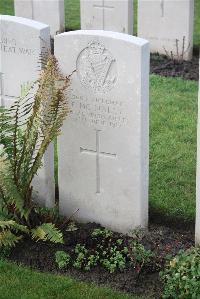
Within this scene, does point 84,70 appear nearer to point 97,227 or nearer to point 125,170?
point 125,170

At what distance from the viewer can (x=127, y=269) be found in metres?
6.18

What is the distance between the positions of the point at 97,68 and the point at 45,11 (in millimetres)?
6421

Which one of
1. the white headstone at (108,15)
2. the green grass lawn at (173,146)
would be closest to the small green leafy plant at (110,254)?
the green grass lawn at (173,146)

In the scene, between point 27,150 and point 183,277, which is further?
point 27,150

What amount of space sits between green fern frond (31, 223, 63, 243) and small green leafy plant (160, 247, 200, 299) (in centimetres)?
91

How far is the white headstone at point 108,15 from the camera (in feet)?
38.3

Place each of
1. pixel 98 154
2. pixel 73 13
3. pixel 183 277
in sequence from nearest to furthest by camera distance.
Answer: pixel 183 277 < pixel 98 154 < pixel 73 13

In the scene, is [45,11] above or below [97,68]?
above

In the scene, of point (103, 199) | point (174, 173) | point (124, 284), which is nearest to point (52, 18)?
point (174, 173)

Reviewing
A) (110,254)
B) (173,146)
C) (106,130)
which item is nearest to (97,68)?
(106,130)

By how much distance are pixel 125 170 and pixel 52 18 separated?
6.56 m

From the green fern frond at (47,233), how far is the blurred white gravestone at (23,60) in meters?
0.78

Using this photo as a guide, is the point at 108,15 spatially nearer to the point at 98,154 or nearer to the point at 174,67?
the point at 174,67

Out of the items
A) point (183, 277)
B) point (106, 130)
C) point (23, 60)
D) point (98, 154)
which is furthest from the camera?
point (23, 60)
